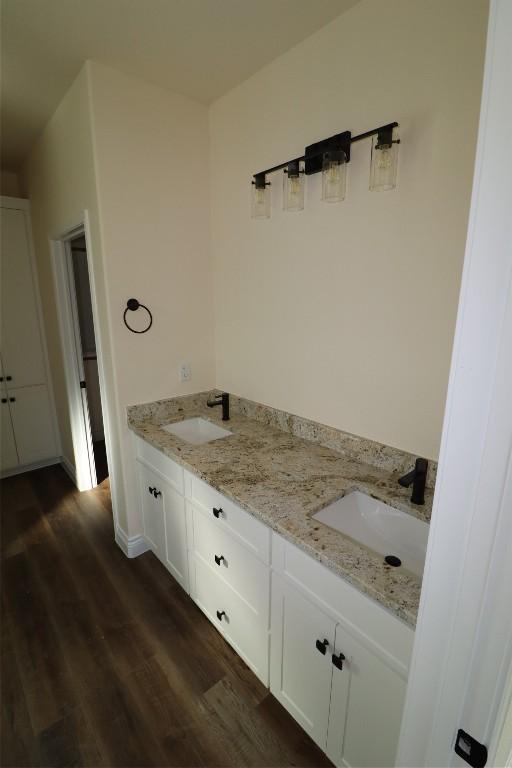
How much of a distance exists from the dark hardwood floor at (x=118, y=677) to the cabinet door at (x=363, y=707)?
0.28 meters

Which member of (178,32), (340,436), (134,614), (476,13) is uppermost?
(178,32)

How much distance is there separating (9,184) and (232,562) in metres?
3.79

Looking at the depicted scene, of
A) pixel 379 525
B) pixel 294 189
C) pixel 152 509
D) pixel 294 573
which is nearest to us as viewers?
pixel 294 573

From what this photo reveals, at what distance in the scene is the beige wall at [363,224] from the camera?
47.6 inches

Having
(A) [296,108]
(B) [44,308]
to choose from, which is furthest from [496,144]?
(B) [44,308]

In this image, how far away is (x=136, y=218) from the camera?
1.96 meters

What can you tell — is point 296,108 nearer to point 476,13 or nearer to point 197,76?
point 197,76

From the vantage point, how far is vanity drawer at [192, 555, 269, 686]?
1.45 metres

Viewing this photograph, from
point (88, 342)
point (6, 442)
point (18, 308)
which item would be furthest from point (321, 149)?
point (6, 442)

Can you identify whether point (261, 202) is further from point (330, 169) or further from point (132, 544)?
point (132, 544)

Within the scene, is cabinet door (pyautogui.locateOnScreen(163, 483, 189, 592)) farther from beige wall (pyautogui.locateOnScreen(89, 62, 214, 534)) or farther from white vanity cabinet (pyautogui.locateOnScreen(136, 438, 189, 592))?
beige wall (pyautogui.locateOnScreen(89, 62, 214, 534))

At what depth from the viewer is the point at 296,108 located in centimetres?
166

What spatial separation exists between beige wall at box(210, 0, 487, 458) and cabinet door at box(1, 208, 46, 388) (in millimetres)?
1921

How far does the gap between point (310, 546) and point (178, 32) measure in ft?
6.73
